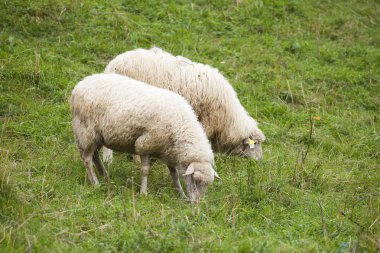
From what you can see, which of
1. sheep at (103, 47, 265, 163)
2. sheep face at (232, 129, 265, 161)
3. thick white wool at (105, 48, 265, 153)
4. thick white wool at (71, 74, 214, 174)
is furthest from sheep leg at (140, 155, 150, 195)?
sheep face at (232, 129, 265, 161)

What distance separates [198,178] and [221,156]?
2258 mm

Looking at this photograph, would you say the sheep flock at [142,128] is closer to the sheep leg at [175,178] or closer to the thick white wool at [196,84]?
the sheep leg at [175,178]

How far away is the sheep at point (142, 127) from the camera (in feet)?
21.8

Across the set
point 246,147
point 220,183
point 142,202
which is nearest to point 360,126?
point 246,147

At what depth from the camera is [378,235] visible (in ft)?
17.8

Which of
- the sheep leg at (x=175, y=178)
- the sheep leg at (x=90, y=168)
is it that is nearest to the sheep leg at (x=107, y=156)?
the sheep leg at (x=90, y=168)

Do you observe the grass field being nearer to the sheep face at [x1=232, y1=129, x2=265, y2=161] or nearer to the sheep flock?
the sheep face at [x1=232, y1=129, x2=265, y2=161]

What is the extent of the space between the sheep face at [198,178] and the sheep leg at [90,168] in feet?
3.61

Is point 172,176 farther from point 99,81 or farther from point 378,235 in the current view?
point 378,235

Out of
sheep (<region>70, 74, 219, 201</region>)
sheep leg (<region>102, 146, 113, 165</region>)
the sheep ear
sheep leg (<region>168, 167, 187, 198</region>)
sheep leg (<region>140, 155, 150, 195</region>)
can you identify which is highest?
sheep (<region>70, 74, 219, 201</region>)

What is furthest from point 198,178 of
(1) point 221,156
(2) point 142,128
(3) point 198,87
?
(1) point 221,156

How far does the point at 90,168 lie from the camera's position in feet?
22.8

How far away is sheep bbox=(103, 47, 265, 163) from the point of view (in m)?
8.20

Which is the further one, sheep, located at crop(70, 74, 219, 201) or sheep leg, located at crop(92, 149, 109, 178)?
sheep leg, located at crop(92, 149, 109, 178)
